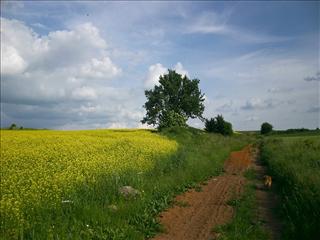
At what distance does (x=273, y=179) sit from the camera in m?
17.6

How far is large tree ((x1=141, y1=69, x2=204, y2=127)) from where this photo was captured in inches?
2670

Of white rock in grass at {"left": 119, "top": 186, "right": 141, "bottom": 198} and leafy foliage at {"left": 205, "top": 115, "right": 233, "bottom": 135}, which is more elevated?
leafy foliage at {"left": 205, "top": 115, "right": 233, "bottom": 135}

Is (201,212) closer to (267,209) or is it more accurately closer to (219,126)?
(267,209)

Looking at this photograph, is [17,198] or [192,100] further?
[192,100]

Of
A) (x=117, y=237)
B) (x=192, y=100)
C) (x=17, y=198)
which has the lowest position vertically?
(x=117, y=237)

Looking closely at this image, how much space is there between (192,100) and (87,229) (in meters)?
59.5

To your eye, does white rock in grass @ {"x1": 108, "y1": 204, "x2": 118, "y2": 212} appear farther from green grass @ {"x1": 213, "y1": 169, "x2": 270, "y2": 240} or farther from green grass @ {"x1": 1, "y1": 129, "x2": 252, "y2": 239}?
green grass @ {"x1": 213, "y1": 169, "x2": 270, "y2": 240}

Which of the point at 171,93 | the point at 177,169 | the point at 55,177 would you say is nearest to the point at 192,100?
the point at 171,93

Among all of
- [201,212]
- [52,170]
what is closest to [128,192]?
[201,212]

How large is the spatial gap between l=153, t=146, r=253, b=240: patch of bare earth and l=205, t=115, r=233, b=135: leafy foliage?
5309 centimetres

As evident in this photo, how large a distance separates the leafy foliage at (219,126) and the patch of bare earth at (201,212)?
174 ft

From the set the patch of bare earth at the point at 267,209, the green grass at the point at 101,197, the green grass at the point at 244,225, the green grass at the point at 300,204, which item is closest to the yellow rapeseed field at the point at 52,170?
the green grass at the point at 101,197

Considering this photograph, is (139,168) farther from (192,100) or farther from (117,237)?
(192,100)

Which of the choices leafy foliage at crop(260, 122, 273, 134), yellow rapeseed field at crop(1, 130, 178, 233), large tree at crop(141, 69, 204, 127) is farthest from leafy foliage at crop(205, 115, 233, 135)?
yellow rapeseed field at crop(1, 130, 178, 233)
